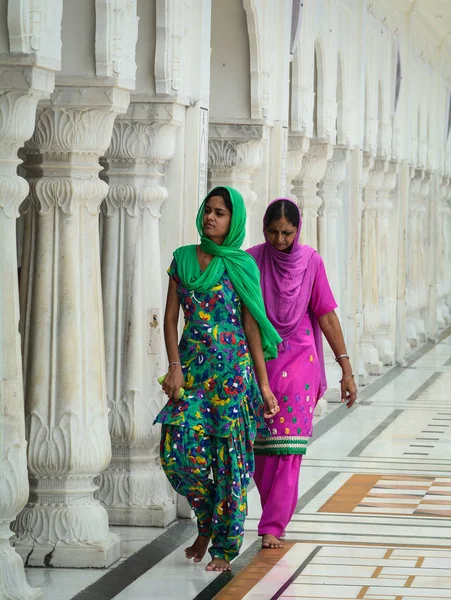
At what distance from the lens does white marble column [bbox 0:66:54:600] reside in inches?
189

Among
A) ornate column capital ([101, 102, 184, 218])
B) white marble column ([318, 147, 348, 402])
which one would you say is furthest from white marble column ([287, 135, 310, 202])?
ornate column capital ([101, 102, 184, 218])

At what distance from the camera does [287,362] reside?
20.0 ft

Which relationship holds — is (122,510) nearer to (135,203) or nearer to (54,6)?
(135,203)

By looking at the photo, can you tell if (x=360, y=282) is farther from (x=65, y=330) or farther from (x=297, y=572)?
(x=65, y=330)

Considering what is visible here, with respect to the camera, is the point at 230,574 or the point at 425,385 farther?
the point at 425,385

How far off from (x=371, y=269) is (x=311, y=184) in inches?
128

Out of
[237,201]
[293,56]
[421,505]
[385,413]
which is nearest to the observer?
[237,201]

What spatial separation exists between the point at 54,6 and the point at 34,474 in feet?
6.11

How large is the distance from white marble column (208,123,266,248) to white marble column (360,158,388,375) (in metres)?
5.71

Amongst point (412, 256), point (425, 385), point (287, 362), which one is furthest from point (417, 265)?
point (287, 362)

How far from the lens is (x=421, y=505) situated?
24.0 feet

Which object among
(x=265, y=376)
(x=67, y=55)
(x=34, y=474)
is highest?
(x=67, y=55)

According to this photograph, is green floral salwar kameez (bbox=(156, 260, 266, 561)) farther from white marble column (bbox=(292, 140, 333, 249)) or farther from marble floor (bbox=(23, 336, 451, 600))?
white marble column (bbox=(292, 140, 333, 249))

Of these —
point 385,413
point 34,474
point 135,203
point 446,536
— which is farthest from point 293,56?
point 34,474
